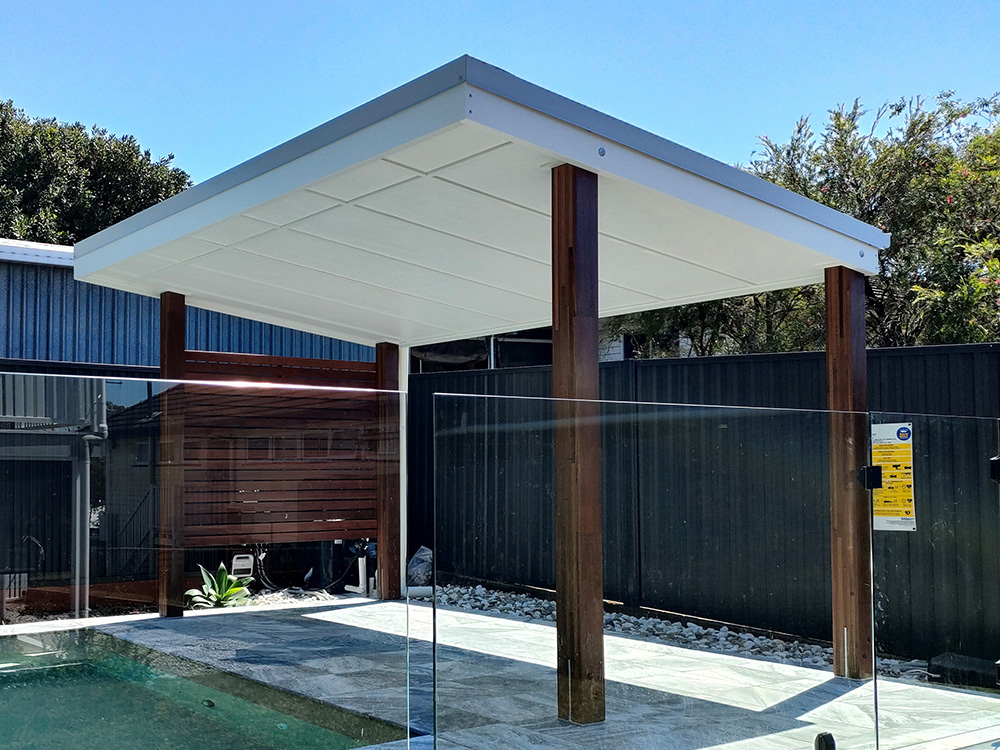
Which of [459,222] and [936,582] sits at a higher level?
[459,222]

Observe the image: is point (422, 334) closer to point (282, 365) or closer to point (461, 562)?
point (282, 365)

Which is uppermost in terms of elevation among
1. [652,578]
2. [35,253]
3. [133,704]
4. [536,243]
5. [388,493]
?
[35,253]

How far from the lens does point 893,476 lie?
4609mm

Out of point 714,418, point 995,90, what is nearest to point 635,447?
point 714,418

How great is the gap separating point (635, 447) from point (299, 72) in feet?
102

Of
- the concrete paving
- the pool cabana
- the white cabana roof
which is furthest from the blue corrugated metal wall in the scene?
the concrete paving

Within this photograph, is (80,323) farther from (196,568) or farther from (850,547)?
(850,547)

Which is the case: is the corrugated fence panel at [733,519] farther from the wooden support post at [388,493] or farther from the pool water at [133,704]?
the pool water at [133,704]

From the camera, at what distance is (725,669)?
3.87 metres

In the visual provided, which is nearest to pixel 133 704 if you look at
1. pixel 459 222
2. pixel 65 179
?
pixel 459 222

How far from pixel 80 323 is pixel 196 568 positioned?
26.3ft

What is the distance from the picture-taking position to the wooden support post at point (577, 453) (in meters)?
→ 3.52

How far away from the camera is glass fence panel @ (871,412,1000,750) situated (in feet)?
14.8

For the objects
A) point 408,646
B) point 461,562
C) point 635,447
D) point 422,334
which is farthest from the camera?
point 422,334
